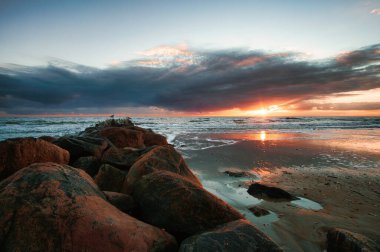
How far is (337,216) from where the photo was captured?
4.67 m

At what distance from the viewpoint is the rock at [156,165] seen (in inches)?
159

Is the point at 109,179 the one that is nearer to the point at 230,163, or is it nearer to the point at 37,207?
the point at 37,207

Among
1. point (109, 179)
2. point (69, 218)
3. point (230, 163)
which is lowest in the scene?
point (230, 163)

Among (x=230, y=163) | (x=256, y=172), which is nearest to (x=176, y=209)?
(x=256, y=172)

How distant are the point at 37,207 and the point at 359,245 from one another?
3.38 meters

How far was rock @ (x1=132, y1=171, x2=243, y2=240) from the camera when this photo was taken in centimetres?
281

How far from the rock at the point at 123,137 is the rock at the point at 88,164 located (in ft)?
10.1

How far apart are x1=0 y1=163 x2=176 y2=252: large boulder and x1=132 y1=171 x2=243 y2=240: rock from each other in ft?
0.76

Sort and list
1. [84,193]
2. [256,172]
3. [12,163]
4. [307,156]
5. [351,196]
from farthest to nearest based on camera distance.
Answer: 1. [307,156]
2. [256,172]
3. [351,196]
4. [12,163]
5. [84,193]

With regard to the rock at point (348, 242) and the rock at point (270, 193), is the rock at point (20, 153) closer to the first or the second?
the rock at point (270, 193)

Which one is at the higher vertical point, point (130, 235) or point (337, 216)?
point (130, 235)

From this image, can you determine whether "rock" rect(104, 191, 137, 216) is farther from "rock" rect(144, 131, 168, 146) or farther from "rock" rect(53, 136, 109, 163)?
"rock" rect(144, 131, 168, 146)

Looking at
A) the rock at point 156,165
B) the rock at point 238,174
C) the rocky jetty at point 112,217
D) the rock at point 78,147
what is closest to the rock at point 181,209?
the rocky jetty at point 112,217

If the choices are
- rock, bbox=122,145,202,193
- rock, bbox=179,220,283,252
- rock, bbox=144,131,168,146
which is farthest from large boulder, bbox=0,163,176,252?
rock, bbox=144,131,168,146
